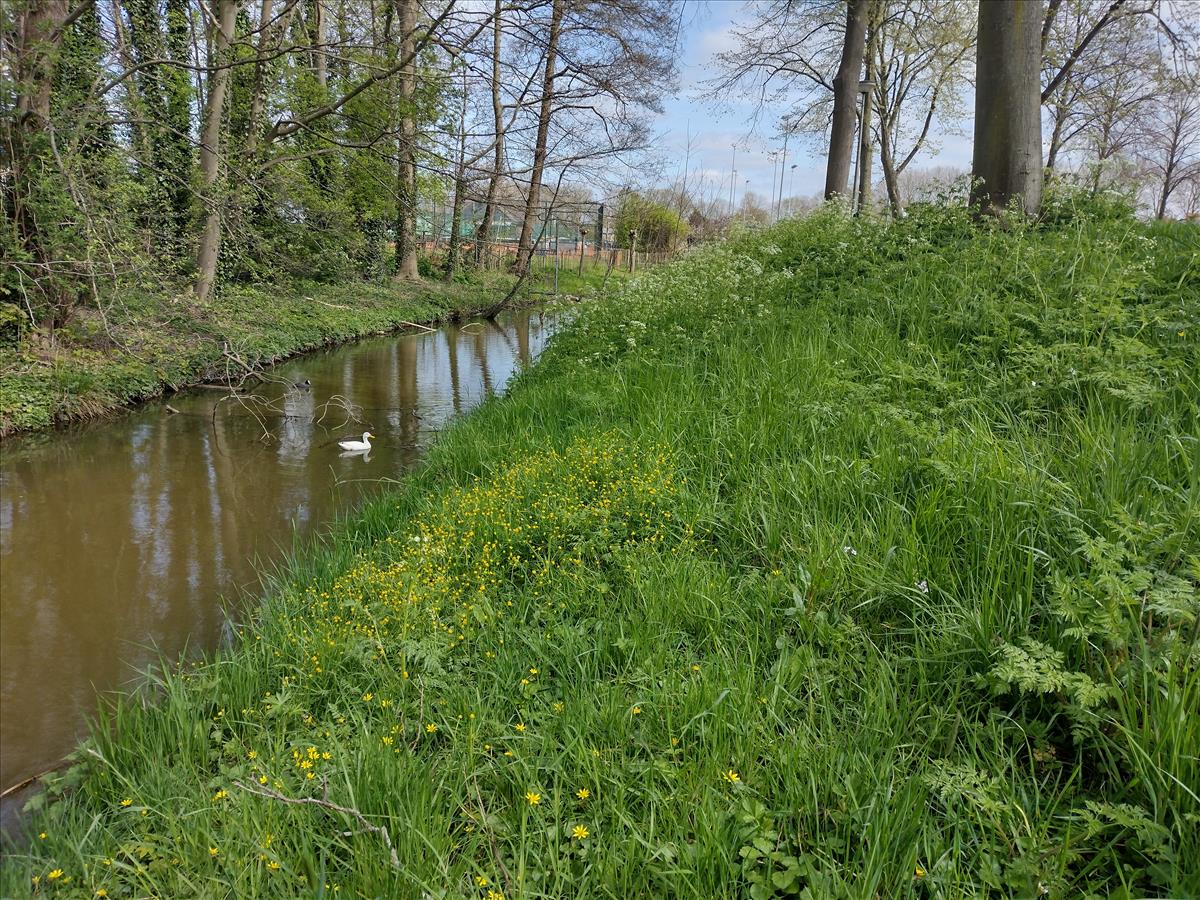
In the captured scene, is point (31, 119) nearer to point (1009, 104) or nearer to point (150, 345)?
point (150, 345)

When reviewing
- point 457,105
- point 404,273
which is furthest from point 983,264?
point 404,273

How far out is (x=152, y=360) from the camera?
359 inches

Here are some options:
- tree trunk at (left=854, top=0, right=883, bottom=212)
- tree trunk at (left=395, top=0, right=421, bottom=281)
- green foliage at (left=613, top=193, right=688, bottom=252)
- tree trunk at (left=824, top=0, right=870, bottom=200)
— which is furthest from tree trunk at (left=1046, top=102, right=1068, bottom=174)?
tree trunk at (left=395, top=0, right=421, bottom=281)

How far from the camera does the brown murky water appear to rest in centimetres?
372

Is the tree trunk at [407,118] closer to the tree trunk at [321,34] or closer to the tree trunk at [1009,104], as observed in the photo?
the tree trunk at [321,34]

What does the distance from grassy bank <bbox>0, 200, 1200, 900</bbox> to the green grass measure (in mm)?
5382

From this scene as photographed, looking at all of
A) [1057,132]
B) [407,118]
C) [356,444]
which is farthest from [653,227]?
[356,444]

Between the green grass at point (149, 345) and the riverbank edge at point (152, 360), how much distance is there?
12mm

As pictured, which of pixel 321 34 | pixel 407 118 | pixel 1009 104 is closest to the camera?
pixel 1009 104

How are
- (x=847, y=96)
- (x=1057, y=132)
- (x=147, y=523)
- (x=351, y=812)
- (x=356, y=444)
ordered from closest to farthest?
(x=351, y=812)
(x=147, y=523)
(x=356, y=444)
(x=847, y=96)
(x=1057, y=132)

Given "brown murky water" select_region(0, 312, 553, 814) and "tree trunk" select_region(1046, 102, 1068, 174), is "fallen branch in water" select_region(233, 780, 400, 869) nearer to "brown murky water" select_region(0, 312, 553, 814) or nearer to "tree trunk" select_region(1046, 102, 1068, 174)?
"brown murky water" select_region(0, 312, 553, 814)

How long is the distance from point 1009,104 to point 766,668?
20.0 ft

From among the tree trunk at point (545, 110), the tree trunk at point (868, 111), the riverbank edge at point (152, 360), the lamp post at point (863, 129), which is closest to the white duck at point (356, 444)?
the riverbank edge at point (152, 360)

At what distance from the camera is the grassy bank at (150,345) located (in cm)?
760
